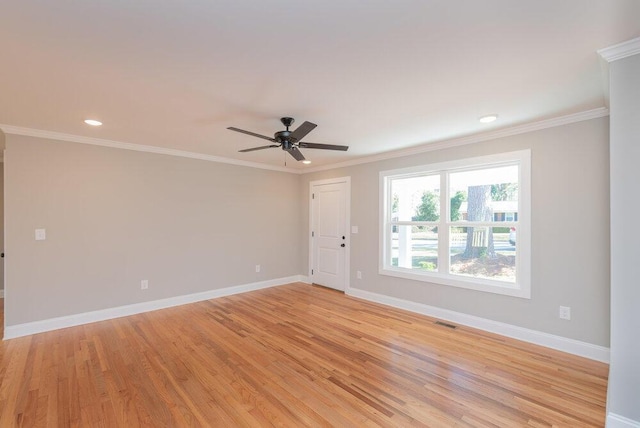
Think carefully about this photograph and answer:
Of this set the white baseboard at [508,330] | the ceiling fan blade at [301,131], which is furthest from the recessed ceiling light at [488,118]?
the white baseboard at [508,330]

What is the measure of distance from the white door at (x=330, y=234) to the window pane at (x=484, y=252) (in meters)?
1.87

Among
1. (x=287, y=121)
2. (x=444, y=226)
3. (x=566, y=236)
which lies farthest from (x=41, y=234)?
(x=566, y=236)

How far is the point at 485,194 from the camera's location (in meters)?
3.67

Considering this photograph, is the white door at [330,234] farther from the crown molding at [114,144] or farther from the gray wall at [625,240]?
the gray wall at [625,240]

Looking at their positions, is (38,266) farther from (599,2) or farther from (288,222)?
(599,2)

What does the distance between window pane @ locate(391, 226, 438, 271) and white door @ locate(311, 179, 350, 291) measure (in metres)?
0.93

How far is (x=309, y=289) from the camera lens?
548 centimetres

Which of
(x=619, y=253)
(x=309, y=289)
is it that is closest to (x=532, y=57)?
(x=619, y=253)

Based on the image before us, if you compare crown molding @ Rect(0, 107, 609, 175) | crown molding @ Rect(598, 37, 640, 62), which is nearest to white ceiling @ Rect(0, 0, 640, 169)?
crown molding @ Rect(598, 37, 640, 62)

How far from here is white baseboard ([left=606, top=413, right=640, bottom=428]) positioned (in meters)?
1.68

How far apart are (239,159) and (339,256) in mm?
2504

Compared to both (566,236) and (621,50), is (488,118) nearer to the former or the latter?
(621,50)

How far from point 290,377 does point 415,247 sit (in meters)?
2.70

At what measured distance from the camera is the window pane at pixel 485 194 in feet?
11.3
